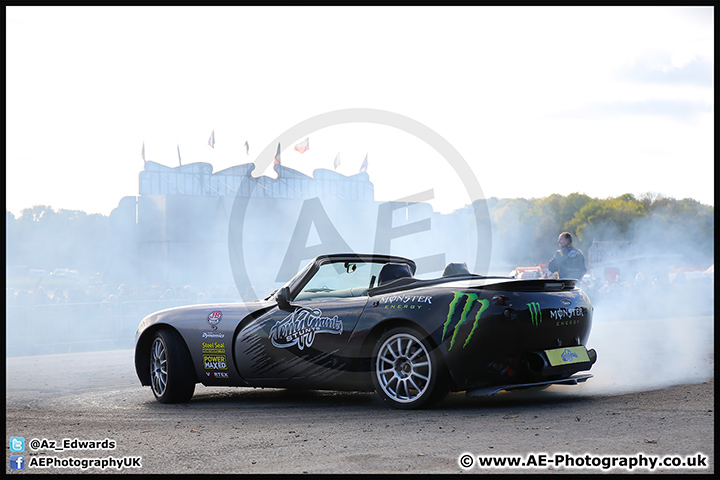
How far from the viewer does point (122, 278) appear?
3944cm

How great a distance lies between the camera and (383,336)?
19.0 ft

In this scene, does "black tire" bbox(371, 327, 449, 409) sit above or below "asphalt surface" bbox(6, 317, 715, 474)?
above

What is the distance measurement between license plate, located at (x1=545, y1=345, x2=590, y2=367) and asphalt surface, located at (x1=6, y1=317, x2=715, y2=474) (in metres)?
0.34

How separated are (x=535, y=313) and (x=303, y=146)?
3462 cm

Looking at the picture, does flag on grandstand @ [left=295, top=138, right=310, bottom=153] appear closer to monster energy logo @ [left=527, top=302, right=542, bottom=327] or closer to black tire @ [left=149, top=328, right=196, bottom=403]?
black tire @ [left=149, top=328, right=196, bottom=403]

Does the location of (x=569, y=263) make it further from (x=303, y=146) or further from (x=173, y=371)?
(x=303, y=146)

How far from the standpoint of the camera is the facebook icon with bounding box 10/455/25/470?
4.13 m

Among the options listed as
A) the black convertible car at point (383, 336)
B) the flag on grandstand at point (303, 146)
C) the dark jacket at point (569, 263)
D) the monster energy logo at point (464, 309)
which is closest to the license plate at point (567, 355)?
the black convertible car at point (383, 336)

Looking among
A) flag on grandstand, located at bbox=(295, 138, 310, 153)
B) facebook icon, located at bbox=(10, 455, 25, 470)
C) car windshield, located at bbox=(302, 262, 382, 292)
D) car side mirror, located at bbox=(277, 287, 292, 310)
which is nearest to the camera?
facebook icon, located at bbox=(10, 455, 25, 470)

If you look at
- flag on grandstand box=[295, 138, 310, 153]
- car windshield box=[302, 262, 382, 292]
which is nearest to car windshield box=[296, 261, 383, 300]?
car windshield box=[302, 262, 382, 292]

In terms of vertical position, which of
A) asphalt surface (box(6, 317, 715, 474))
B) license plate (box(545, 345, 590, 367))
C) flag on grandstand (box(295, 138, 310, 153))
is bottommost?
asphalt surface (box(6, 317, 715, 474))

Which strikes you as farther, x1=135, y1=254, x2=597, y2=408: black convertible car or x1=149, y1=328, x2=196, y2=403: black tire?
x1=149, y1=328, x2=196, y2=403: black tire

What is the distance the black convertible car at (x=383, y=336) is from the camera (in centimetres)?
550

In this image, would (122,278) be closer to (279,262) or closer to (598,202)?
(279,262)
